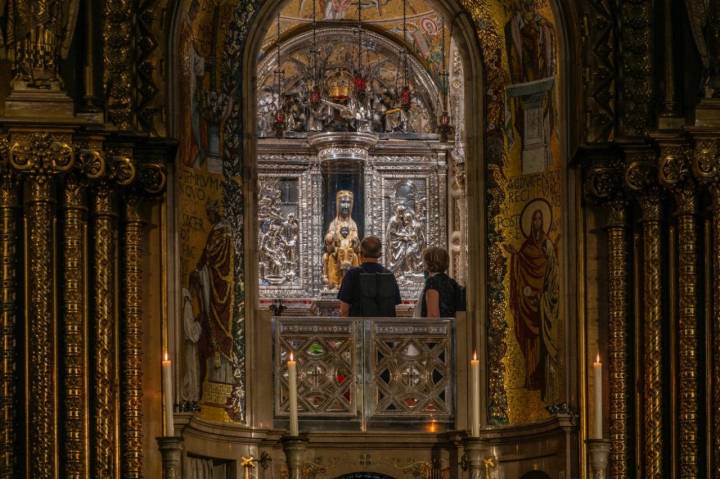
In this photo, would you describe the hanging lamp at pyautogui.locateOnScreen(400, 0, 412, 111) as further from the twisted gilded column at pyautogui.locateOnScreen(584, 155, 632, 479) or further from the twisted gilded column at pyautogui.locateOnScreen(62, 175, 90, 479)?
the twisted gilded column at pyautogui.locateOnScreen(62, 175, 90, 479)

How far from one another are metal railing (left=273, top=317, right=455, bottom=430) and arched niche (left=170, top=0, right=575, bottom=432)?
1.09 ft

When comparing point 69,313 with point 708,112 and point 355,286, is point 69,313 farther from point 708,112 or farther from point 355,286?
point 708,112

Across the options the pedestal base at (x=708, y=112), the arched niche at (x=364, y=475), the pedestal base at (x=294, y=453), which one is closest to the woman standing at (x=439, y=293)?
the arched niche at (x=364, y=475)

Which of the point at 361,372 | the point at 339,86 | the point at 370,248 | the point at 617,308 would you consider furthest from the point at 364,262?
the point at 339,86

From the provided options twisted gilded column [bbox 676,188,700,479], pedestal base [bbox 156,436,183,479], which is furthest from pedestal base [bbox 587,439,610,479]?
pedestal base [bbox 156,436,183,479]

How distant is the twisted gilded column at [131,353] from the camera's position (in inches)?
744

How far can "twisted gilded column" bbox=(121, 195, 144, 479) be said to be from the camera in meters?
18.9

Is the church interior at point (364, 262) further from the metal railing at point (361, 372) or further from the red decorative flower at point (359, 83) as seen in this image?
the red decorative flower at point (359, 83)

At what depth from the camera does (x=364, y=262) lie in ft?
70.5

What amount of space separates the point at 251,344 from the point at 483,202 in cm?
231

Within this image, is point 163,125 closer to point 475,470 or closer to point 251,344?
point 251,344

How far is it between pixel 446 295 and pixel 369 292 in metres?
0.69

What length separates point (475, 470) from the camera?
54.2 feet

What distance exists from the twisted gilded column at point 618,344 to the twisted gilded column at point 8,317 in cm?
466
